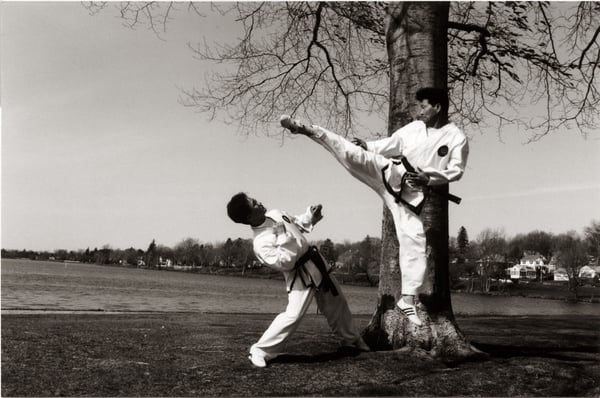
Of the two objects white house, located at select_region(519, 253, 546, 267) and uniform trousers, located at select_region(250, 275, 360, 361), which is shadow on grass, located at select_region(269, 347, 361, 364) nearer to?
uniform trousers, located at select_region(250, 275, 360, 361)

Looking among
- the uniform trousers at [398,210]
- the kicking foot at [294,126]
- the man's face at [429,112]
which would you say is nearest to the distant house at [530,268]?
the man's face at [429,112]

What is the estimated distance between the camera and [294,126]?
17.2 feet

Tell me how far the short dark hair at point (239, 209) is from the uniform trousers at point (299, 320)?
992mm

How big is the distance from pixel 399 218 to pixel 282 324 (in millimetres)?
1725

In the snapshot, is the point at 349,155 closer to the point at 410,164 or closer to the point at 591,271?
the point at 410,164

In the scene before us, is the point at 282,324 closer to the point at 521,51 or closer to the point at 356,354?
the point at 356,354

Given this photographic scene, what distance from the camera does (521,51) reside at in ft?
39.3

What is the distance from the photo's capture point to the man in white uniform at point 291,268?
5938 millimetres

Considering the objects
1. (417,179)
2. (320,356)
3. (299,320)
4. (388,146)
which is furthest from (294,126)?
(320,356)

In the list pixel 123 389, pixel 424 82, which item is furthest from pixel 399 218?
pixel 123 389

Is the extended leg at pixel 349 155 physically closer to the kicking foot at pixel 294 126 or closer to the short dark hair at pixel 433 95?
the kicking foot at pixel 294 126

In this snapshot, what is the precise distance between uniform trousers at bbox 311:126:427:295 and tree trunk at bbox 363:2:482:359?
129 centimetres

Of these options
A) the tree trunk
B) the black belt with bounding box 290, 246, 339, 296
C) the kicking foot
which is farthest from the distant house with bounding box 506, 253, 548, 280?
the kicking foot

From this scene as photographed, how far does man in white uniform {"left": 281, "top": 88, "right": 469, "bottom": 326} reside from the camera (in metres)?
5.35
